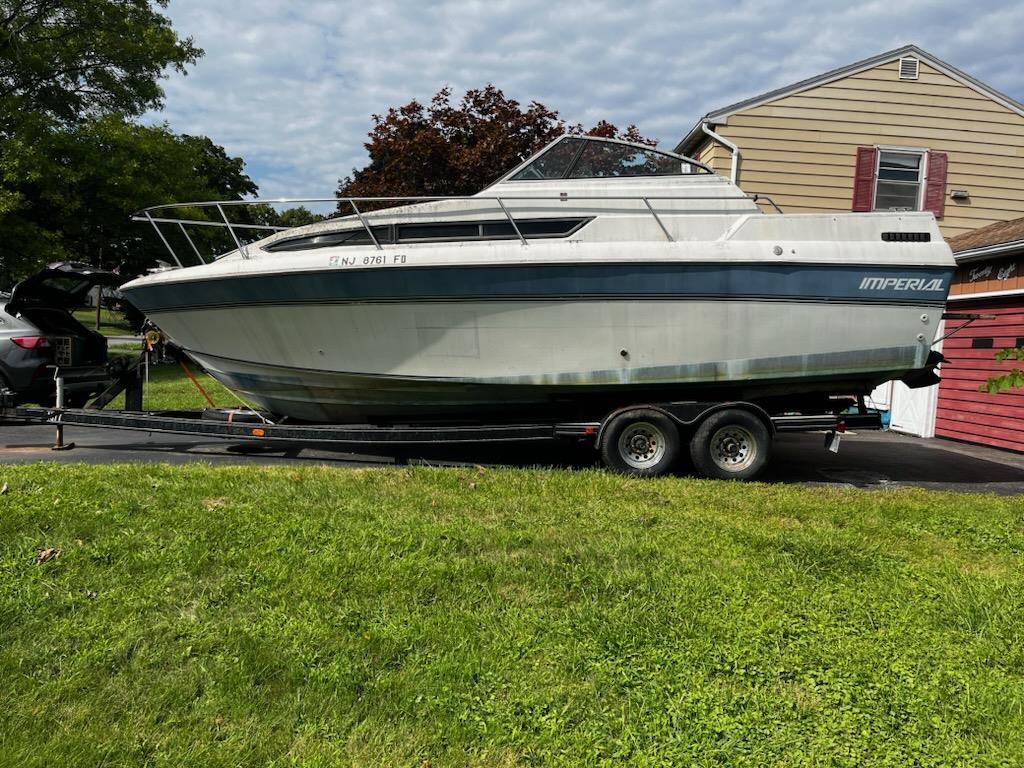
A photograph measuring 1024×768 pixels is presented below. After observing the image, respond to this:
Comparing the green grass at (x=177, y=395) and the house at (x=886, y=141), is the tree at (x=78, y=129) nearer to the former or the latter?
the green grass at (x=177, y=395)

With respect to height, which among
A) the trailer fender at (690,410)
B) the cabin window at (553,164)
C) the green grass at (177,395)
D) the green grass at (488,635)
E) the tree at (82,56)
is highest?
the tree at (82,56)

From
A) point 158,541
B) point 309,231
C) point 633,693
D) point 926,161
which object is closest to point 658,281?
point 309,231

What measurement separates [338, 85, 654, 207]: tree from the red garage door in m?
10.2

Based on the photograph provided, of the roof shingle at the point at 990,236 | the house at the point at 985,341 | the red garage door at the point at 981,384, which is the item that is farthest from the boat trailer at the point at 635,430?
the roof shingle at the point at 990,236

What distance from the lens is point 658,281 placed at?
17.3 ft

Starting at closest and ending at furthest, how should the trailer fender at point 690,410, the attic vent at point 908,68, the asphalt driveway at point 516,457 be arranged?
the trailer fender at point 690,410, the asphalt driveway at point 516,457, the attic vent at point 908,68

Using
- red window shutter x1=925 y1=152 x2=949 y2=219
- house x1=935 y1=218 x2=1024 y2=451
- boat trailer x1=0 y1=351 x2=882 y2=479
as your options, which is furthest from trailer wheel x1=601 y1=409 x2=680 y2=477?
red window shutter x1=925 y1=152 x2=949 y2=219

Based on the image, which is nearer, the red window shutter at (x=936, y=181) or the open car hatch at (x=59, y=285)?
the open car hatch at (x=59, y=285)

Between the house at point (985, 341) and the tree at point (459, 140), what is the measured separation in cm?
992

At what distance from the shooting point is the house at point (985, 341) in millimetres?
7852

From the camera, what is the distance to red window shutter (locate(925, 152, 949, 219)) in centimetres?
1032

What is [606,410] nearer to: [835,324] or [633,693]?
[835,324]

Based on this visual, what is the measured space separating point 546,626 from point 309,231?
4.36 metres

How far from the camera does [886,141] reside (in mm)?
10414
